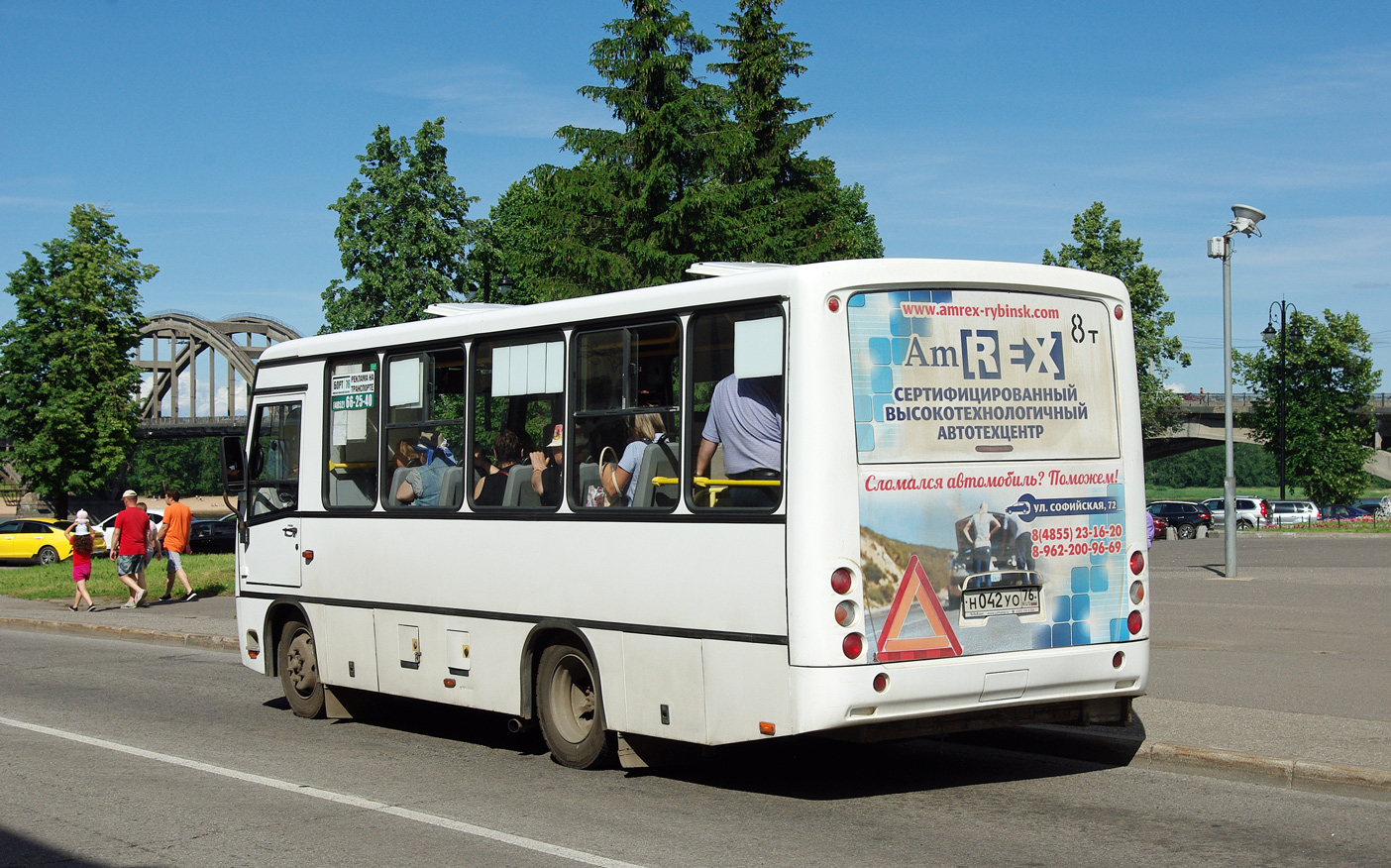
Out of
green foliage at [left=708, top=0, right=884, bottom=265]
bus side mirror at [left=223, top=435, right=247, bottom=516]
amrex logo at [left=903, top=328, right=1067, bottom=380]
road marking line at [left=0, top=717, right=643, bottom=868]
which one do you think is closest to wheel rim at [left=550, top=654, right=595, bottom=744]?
road marking line at [left=0, top=717, right=643, bottom=868]

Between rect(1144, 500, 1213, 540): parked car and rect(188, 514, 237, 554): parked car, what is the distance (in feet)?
119

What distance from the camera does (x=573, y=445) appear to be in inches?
338

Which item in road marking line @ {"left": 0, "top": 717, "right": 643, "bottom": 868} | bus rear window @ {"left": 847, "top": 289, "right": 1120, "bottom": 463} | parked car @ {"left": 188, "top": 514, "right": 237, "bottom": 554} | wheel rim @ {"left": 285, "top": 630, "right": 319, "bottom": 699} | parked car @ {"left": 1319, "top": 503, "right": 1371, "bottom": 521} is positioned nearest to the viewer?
road marking line @ {"left": 0, "top": 717, "right": 643, "bottom": 868}

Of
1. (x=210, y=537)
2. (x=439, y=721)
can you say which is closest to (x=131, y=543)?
(x=439, y=721)

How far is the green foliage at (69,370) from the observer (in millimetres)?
55750

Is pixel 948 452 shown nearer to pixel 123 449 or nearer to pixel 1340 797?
pixel 1340 797

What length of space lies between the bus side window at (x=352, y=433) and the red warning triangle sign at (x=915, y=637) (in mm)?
4705

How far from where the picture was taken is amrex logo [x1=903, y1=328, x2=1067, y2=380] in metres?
7.41

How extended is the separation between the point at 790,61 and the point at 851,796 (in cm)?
3718

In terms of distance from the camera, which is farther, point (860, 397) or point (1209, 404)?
point (1209, 404)

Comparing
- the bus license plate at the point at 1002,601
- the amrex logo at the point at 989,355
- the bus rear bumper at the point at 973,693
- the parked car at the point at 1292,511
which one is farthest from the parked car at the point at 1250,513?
the bus license plate at the point at 1002,601

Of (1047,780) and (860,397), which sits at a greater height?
(860,397)

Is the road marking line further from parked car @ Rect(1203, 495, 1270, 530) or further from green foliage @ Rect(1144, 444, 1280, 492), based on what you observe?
green foliage @ Rect(1144, 444, 1280, 492)

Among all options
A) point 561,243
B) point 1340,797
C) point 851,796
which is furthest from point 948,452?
point 561,243
